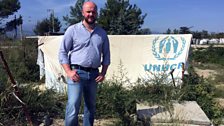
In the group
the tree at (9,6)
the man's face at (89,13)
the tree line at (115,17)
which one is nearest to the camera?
the man's face at (89,13)

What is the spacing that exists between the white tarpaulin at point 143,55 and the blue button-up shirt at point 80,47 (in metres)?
4.36

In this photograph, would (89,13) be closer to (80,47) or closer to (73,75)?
(80,47)

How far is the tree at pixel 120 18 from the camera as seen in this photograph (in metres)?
27.6

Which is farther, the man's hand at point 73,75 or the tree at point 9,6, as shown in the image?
the tree at point 9,6

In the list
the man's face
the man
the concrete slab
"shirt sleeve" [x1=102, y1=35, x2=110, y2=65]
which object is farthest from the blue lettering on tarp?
the man's face

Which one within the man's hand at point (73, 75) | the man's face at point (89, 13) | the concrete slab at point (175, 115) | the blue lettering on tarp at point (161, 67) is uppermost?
the man's face at point (89, 13)

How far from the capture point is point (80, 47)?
4.02 m

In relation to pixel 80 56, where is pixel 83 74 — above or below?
below

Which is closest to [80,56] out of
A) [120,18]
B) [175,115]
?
[175,115]

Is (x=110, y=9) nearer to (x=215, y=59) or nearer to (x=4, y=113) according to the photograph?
(x=215, y=59)

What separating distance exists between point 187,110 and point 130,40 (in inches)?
144

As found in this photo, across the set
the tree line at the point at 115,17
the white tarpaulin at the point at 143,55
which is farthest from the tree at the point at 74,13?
the white tarpaulin at the point at 143,55

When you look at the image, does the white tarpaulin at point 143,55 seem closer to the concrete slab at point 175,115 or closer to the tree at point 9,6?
the concrete slab at point 175,115

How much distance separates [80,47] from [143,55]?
4916 mm
